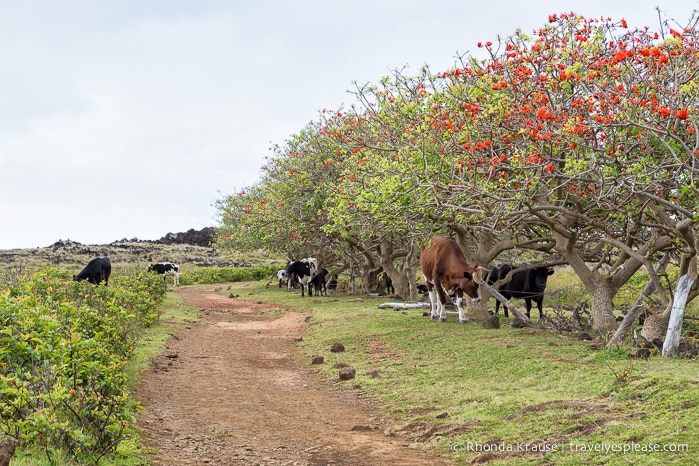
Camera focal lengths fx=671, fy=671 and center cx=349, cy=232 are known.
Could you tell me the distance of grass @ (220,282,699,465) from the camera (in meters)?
7.52

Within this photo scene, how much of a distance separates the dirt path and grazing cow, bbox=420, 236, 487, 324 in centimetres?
492

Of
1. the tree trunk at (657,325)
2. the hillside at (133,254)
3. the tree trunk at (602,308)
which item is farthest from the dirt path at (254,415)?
the hillside at (133,254)

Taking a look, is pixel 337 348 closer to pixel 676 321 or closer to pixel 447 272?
pixel 447 272

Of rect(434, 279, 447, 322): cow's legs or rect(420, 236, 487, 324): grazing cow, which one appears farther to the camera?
rect(434, 279, 447, 322): cow's legs

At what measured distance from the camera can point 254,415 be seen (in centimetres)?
1041

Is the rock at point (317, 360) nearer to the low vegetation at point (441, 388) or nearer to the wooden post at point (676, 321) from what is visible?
the low vegetation at point (441, 388)

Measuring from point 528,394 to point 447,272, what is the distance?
352 inches

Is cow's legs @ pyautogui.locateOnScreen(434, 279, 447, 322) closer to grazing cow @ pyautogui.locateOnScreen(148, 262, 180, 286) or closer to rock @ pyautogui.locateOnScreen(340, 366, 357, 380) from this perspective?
rock @ pyautogui.locateOnScreen(340, 366, 357, 380)

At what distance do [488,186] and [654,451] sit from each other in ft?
22.4

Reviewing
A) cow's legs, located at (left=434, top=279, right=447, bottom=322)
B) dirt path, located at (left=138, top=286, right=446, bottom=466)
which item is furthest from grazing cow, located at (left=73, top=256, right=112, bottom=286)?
cow's legs, located at (left=434, top=279, right=447, bottom=322)

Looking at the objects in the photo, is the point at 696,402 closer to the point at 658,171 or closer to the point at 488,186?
the point at 658,171

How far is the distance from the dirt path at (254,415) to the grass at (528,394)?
1.76ft

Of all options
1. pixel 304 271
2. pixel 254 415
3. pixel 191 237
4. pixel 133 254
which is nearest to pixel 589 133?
pixel 254 415

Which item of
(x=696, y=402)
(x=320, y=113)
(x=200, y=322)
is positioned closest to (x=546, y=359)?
(x=696, y=402)
